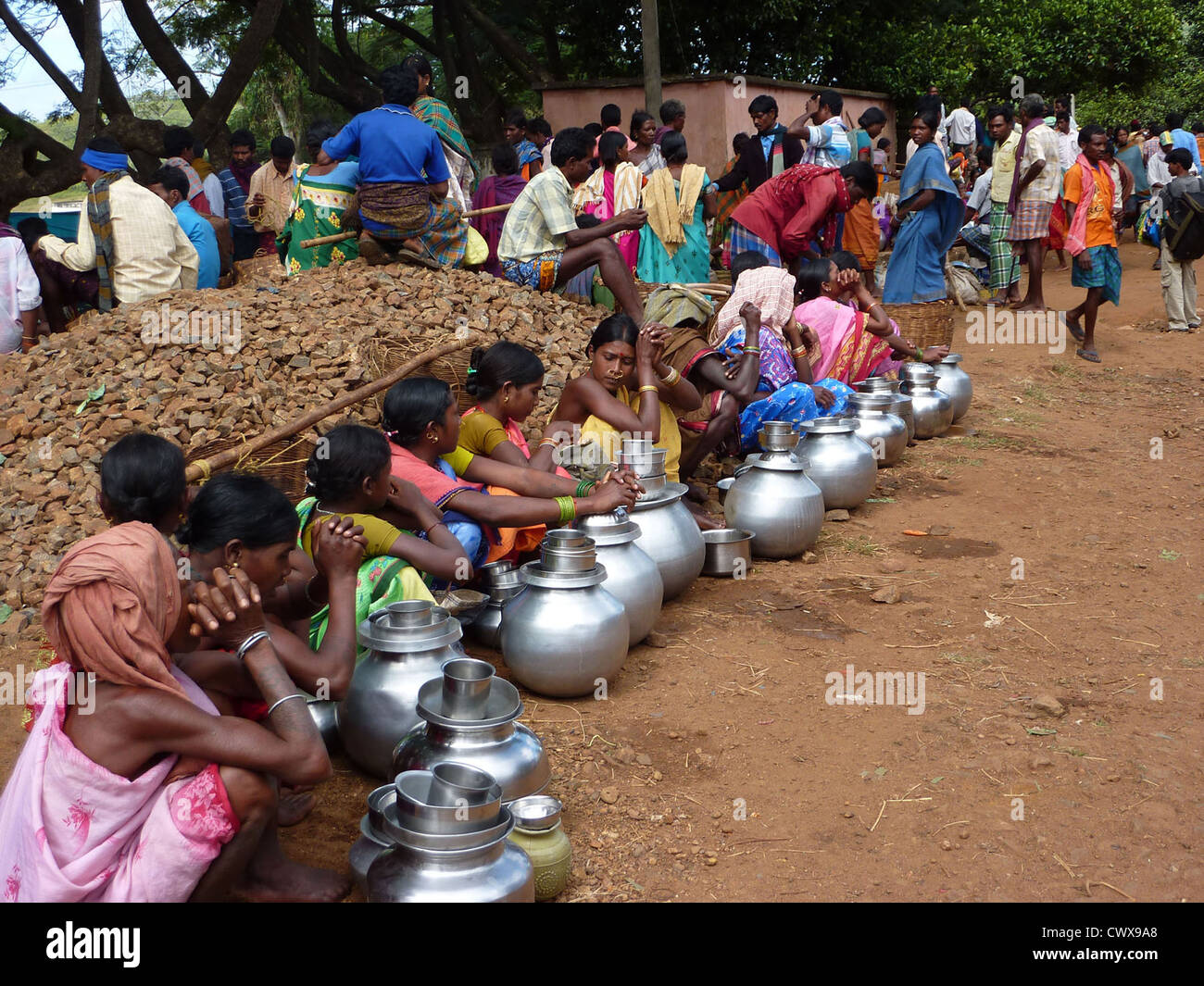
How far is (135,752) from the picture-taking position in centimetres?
A: 211

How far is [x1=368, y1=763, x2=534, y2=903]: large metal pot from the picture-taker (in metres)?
2.10

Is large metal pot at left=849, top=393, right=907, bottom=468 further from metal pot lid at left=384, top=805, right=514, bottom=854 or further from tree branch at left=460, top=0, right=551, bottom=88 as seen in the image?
tree branch at left=460, top=0, right=551, bottom=88

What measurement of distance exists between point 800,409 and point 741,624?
194 centimetres

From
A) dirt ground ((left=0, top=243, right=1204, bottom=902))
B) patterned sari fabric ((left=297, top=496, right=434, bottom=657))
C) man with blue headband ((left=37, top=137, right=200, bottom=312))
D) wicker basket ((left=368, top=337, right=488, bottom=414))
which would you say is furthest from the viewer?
man with blue headband ((left=37, top=137, right=200, bottom=312))

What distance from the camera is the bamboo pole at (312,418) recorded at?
12.7ft

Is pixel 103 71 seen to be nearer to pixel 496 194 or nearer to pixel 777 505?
pixel 496 194

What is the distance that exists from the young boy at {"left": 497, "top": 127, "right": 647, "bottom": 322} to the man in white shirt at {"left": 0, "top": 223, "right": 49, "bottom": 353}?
284 cm

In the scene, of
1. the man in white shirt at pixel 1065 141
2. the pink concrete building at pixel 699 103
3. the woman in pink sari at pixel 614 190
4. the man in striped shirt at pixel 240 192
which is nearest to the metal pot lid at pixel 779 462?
the woman in pink sari at pixel 614 190

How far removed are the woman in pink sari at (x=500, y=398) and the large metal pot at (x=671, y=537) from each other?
0.49 meters

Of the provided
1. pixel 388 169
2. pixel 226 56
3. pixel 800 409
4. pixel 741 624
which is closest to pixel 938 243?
pixel 800 409

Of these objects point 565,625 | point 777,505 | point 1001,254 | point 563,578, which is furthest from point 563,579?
point 1001,254

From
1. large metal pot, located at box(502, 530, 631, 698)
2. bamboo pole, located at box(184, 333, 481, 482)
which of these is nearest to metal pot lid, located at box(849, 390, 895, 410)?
bamboo pole, located at box(184, 333, 481, 482)

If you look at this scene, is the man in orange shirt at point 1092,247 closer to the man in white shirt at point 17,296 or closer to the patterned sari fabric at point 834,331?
the patterned sari fabric at point 834,331

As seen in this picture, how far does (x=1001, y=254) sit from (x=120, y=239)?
8360mm
